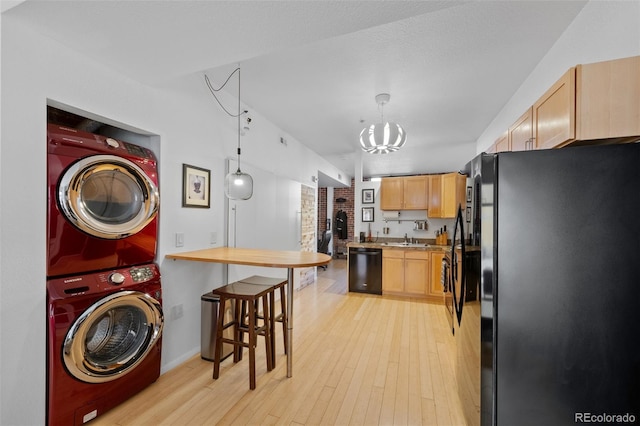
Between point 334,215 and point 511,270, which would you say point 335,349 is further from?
point 334,215

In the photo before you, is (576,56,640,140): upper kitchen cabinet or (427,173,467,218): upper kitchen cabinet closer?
(576,56,640,140): upper kitchen cabinet

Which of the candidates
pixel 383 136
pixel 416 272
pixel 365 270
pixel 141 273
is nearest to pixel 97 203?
pixel 141 273

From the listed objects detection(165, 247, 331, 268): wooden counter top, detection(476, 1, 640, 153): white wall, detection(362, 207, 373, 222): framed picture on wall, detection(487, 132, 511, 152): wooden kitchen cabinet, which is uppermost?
detection(476, 1, 640, 153): white wall

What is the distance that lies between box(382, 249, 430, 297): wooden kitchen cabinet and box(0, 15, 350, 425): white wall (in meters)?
3.21

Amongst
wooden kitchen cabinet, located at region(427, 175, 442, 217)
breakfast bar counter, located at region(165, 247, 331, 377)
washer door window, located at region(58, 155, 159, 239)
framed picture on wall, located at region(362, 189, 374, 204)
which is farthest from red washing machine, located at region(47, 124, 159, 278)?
wooden kitchen cabinet, located at region(427, 175, 442, 217)

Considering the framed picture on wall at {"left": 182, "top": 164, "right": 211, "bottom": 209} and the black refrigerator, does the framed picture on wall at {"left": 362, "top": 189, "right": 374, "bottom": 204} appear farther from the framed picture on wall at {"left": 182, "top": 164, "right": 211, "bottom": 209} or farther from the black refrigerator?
the black refrigerator

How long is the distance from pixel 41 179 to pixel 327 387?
241 cm

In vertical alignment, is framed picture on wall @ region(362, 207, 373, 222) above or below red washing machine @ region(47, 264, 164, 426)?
above

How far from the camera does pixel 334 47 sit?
215cm

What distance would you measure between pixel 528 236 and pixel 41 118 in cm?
279

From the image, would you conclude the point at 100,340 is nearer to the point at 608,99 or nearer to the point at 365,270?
the point at 608,99

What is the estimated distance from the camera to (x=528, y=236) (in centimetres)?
131

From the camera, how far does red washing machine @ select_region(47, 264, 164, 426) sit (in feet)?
5.15

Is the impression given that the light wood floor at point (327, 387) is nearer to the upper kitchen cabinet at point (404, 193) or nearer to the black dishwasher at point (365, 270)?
the black dishwasher at point (365, 270)
